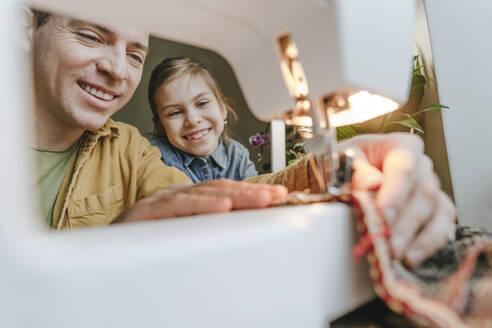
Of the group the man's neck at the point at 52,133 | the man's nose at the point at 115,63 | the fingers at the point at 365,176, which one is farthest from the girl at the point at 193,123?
the fingers at the point at 365,176

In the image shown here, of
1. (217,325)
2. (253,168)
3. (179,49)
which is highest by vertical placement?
(179,49)

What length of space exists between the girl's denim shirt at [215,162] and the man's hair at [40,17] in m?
0.46

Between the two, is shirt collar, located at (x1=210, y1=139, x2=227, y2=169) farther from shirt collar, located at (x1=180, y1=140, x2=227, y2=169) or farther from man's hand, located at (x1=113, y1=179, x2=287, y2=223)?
man's hand, located at (x1=113, y1=179, x2=287, y2=223)

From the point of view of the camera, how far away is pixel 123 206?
0.99m

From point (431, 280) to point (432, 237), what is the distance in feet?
0.16

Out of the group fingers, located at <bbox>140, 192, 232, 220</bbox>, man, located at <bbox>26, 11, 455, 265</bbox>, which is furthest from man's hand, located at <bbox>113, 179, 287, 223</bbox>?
man, located at <bbox>26, 11, 455, 265</bbox>

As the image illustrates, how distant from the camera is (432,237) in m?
0.33

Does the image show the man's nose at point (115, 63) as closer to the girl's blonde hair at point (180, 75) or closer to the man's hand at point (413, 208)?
the girl's blonde hair at point (180, 75)

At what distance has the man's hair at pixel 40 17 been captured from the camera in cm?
87

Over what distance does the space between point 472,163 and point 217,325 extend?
1553 mm

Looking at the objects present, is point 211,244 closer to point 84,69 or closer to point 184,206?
point 184,206

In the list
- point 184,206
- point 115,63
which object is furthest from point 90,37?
point 184,206

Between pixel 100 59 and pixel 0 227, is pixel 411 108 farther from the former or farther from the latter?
pixel 0 227

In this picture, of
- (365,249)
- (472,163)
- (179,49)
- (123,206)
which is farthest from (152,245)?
(472,163)
